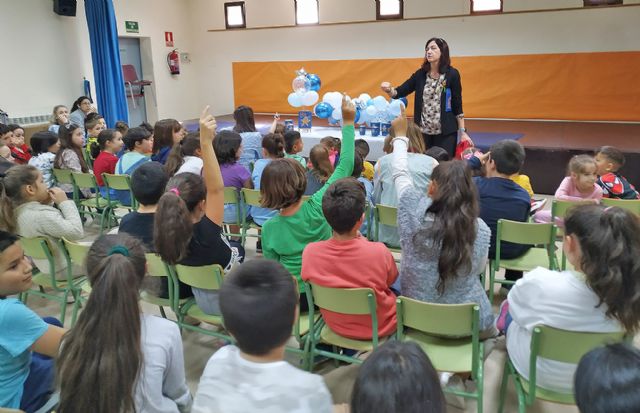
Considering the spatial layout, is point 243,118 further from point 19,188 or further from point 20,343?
point 20,343

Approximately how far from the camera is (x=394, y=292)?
7.75ft

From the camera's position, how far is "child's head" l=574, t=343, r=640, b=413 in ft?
3.15

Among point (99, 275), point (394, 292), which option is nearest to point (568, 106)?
point (394, 292)

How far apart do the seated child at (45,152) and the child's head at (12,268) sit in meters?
3.07

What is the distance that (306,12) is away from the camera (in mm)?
10070

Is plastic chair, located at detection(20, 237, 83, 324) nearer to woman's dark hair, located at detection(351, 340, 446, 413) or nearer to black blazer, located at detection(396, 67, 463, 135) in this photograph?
woman's dark hair, located at detection(351, 340, 446, 413)

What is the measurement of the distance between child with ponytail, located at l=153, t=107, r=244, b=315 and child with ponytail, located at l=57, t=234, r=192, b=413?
737mm

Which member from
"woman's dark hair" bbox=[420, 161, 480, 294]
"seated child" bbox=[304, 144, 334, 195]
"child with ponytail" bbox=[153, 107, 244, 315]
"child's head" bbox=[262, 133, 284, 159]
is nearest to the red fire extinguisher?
"child's head" bbox=[262, 133, 284, 159]

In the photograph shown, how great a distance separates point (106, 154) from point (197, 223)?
2.70 metres

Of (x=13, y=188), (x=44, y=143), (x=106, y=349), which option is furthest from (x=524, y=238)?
(x=44, y=143)

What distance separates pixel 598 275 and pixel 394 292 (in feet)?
3.17

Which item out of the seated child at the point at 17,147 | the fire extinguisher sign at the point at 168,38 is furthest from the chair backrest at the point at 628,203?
the fire extinguisher sign at the point at 168,38

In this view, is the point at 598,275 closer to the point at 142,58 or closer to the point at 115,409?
the point at 115,409

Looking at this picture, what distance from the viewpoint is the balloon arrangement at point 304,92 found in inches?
280
